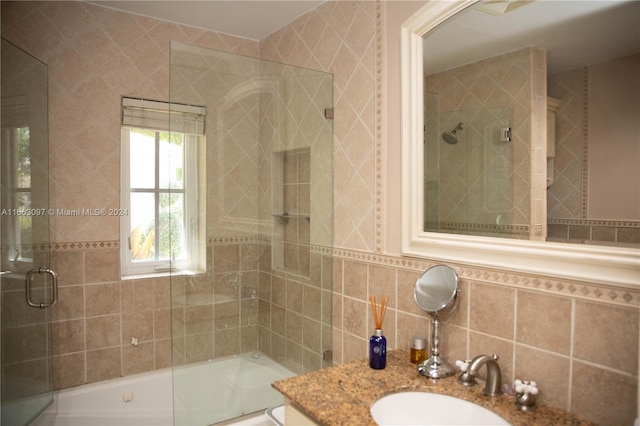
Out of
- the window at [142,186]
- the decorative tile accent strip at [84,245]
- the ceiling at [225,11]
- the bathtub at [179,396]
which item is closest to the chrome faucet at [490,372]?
the bathtub at [179,396]

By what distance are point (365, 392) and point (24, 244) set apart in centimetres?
177

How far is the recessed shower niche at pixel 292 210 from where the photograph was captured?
7.12ft

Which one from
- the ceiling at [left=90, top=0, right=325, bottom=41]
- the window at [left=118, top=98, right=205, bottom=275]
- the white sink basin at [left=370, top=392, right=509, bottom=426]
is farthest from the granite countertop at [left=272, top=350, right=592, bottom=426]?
the ceiling at [left=90, top=0, right=325, bottom=41]

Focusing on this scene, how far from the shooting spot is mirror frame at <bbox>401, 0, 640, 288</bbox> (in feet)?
3.68

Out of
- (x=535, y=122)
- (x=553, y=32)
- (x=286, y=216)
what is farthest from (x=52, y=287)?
(x=553, y=32)

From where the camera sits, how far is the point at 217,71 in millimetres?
1945

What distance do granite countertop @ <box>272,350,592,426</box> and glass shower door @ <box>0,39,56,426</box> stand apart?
1428mm

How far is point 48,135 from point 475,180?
85.8 inches

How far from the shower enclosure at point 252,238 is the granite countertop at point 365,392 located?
0.70 m

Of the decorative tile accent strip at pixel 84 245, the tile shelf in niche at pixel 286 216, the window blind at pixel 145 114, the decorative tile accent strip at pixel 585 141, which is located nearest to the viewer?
the decorative tile accent strip at pixel 585 141

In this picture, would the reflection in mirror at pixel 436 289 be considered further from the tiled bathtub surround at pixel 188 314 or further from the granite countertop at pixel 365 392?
the tiled bathtub surround at pixel 188 314

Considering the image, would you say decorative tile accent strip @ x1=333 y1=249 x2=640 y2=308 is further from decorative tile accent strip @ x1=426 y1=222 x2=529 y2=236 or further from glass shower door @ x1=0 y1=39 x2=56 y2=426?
glass shower door @ x1=0 y1=39 x2=56 y2=426

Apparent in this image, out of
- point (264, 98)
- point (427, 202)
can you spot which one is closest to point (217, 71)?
point (264, 98)

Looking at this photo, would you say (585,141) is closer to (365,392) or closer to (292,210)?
(365,392)
